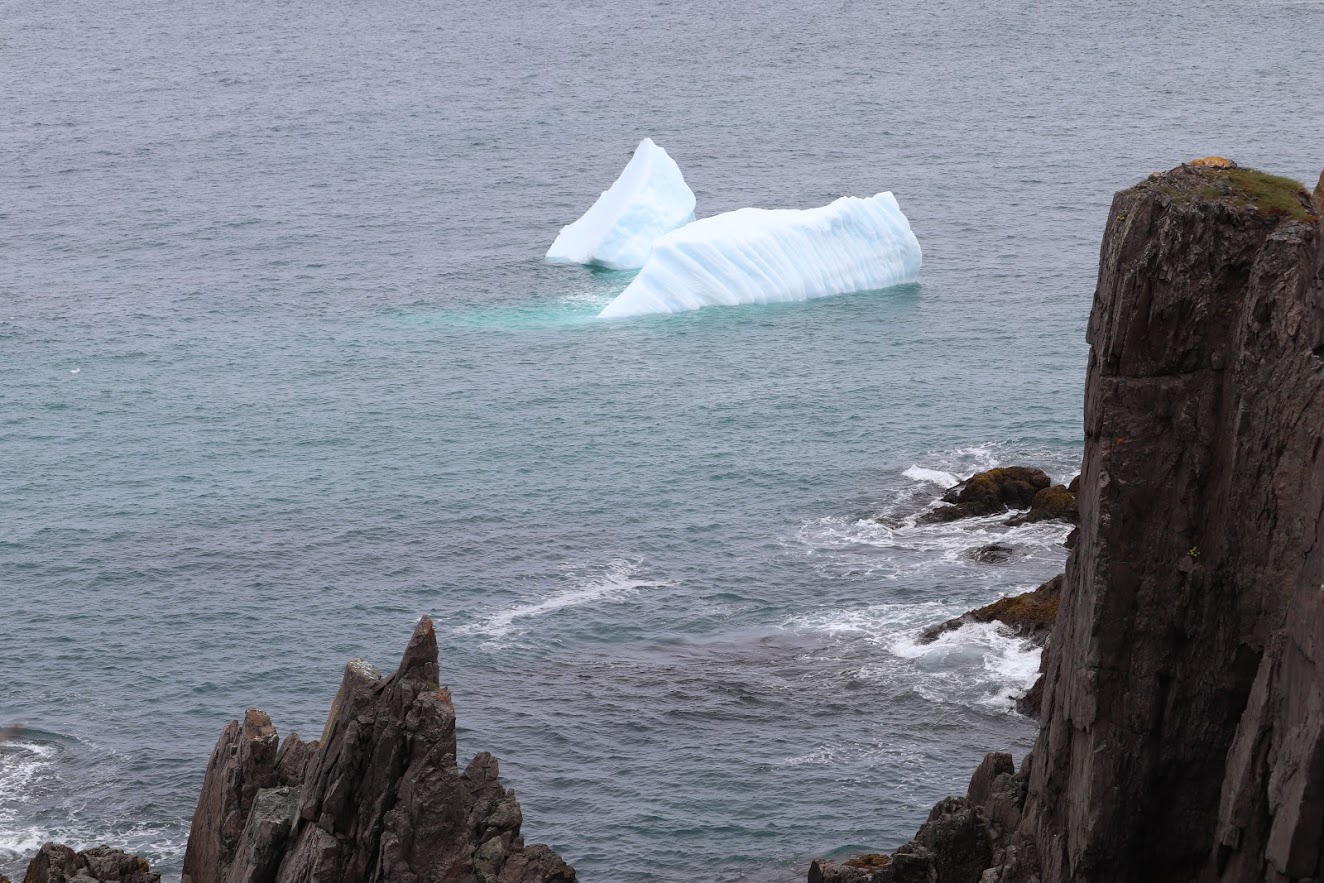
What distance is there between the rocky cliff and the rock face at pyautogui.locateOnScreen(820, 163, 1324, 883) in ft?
56.9

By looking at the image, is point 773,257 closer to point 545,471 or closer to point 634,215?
point 634,215

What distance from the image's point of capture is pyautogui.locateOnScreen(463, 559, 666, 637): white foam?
76.2 meters

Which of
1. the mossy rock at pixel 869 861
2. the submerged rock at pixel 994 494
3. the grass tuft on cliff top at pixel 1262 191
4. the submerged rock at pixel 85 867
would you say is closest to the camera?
the grass tuft on cliff top at pixel 1262 191

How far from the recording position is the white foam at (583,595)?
76.2 meters

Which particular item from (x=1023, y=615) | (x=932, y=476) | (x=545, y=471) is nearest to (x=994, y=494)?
(x=932, y=476)

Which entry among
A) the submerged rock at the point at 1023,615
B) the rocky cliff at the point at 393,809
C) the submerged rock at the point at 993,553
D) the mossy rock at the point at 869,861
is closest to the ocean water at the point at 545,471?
the submerged rock at the point at 993,553

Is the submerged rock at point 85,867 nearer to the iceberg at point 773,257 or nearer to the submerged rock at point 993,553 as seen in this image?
the submerged rock at point 993,553

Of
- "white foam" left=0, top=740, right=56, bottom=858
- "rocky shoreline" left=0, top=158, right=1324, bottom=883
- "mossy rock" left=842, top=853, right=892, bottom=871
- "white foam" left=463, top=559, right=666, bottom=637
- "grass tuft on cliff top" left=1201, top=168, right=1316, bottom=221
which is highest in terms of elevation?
"grass tuft on cliff top" left=1201, top=168, right=1316, bottom=221

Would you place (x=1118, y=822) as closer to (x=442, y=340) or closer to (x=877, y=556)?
(x=877, y=556)

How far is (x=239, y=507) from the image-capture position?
91.7 m

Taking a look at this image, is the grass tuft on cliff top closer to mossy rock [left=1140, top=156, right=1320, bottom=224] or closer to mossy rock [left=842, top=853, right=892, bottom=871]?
mossy rock [left=1140, top=156, right=1320, bottom=224]

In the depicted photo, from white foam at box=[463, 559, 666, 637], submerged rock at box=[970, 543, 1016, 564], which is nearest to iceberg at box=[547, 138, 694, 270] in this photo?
white foam at box=[463, 559, 666, 637]

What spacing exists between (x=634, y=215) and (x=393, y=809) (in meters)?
93.0

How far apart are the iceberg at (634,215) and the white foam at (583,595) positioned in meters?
57.5
